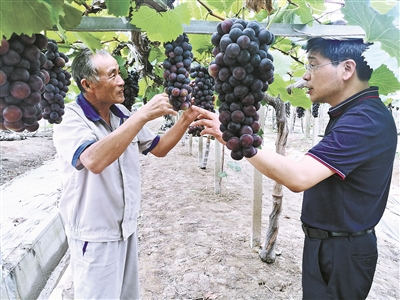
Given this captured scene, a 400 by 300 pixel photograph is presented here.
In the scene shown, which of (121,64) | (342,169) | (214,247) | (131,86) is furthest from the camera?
(214,247)

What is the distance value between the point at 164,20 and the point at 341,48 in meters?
0.87

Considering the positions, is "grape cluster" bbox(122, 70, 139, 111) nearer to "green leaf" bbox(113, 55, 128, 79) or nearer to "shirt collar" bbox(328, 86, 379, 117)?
"green leaf" bbox(113, 55, 128, 79)

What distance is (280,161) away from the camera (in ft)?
4.39

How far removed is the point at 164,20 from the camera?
1181mm

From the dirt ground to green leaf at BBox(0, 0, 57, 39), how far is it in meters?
2.93

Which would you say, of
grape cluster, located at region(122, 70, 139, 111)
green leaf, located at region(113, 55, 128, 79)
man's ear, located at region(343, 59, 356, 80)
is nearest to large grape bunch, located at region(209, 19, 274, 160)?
man's ear, located at region(343, 59, 356, 80)

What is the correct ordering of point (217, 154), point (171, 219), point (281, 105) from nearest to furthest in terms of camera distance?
point (281, 105), point (171, 219), point (217, 154)

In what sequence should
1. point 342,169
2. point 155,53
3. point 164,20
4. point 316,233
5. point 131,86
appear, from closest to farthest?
point 164,20, point 342,169, point 316,233, point 155,53, point 131,86

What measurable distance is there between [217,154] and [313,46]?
14.4 ft

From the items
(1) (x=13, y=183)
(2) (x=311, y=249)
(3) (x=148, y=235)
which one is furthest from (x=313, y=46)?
(1) (x=13, y=183)

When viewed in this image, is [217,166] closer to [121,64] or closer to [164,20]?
[121,64]

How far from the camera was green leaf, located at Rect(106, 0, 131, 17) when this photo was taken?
105cm

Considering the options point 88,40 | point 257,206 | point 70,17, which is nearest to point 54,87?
point 88,40

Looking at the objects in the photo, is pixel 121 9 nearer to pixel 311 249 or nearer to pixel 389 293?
pixel 311 249
